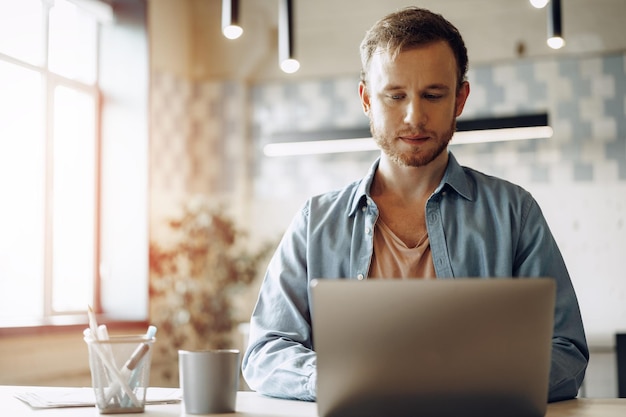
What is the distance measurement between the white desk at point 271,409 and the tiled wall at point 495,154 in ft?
12.1

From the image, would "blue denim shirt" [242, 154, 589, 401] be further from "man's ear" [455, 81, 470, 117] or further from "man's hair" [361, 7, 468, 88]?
"man's hair" [361, 7, 468, 88]

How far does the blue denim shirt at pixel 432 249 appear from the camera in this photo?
1.68 metres

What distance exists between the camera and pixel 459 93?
1.91 metres

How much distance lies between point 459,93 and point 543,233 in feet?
1.35

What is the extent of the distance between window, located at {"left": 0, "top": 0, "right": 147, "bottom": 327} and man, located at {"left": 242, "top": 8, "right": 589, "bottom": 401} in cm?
260

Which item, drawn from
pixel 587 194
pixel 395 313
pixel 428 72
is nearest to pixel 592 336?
pixel 587 194

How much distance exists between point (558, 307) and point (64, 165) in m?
3.79

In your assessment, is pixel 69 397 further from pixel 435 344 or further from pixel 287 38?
pixel 287 38

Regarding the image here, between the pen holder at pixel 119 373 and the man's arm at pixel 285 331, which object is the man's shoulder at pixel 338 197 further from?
the pen holder at pixel 119 373

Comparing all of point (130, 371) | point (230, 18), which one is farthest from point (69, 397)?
point (230, 18)

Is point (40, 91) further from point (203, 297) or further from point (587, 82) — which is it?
point (587, 82)

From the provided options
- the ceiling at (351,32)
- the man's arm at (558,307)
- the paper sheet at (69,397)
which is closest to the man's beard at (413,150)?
the man's arm at (558,307)

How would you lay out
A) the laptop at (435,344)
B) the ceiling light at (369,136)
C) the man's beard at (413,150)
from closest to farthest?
the laptop at (435,344), the man's beard at (413,150), the ceiling light at (369,136)

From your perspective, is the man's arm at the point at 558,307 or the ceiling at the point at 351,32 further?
the ceiling at the point at 351,32
